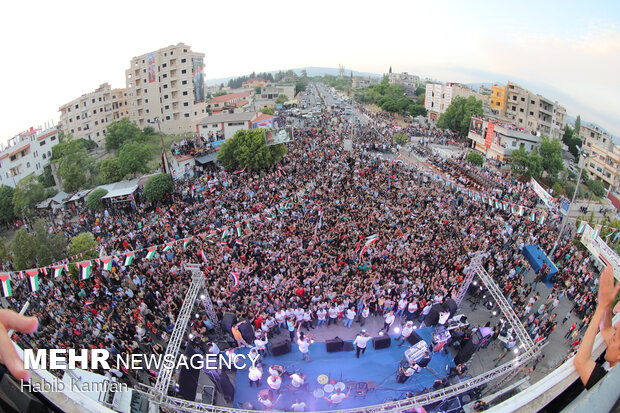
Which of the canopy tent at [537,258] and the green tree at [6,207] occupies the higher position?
the canopy tent at [537,258]

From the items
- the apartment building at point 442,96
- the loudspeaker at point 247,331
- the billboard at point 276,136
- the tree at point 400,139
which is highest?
the apartment building at point 442,96

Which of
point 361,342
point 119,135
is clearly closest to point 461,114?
point 119,135

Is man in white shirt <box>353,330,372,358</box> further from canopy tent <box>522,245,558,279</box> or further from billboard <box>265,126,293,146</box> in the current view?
billboard <box>265,126,293,146</box>

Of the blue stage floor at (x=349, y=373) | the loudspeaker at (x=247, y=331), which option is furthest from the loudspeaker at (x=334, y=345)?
the loudspeaker at (x=247, y=331)

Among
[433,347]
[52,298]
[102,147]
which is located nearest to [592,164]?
[433,347]

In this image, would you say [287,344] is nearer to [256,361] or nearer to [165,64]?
[256,361]

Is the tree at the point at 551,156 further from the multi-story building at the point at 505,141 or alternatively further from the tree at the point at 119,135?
the tree at the point at 119,135

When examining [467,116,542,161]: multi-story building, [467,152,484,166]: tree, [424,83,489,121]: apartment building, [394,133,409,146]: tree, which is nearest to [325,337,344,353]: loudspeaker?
[467,152,484,166]: tree
